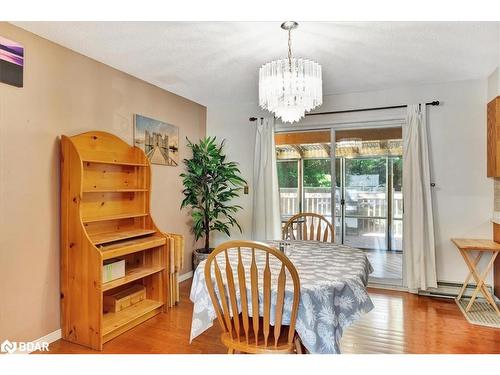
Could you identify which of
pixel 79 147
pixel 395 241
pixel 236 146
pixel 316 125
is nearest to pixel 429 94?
pixel 316 125

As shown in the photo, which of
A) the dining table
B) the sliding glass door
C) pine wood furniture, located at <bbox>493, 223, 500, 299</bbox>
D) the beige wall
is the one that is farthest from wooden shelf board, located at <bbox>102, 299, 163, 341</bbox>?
pine wood furniture, located at <bbox>493, 223, 500, 299</bbox>

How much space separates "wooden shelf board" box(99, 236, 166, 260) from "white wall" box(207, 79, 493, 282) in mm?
2997

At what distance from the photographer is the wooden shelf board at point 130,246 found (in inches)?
95.8

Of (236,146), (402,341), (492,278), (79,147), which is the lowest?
(402,341)

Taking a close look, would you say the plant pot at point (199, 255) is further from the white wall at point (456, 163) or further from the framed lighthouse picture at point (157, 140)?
the white wall at point (456, 163)

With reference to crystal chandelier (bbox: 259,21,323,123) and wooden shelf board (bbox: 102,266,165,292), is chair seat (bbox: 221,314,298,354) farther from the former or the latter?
crystal chandelier (bbox: 259,21,323,123)

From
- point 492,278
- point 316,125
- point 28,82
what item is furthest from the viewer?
point 316,125

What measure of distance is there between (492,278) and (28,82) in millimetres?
4590

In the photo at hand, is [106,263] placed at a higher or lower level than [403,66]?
lower

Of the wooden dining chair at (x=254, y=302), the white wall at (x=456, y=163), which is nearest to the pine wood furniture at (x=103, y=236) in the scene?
the wooden dining chair at (x=254, y=302)

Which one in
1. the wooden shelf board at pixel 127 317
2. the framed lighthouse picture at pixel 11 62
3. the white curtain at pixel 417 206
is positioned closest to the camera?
the framed lighthouse picture at pixel 11 62

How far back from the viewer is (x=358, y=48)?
8.50 ft

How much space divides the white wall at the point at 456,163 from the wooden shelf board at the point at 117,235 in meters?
3.08

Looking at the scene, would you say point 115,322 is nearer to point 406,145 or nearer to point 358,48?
point 358,48
